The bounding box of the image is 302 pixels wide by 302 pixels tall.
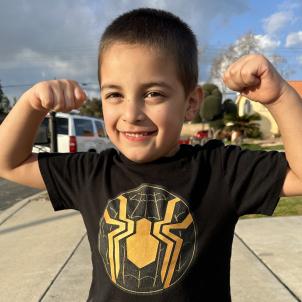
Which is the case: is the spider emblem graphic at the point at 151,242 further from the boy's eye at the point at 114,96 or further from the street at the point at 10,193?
the street at the point at 10,193

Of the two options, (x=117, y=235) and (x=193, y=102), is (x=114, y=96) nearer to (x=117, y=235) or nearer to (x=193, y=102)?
(x=193, y=102)

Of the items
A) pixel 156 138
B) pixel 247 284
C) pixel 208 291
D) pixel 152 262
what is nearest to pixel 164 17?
pixel 156 138

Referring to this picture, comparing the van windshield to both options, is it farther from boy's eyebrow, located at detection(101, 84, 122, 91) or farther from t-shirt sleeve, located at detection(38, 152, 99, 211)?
boy's eyebrow, located at detection(101, 84, 122, 91)

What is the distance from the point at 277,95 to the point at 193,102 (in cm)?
37

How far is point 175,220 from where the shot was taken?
156cm

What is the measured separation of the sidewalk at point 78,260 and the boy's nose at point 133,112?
221 centimetres

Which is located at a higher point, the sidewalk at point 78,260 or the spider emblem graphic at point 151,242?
the spider emblem graphic at point 151,242

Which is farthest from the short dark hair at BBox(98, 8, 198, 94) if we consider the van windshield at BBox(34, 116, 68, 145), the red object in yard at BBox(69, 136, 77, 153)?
the red object in yard at BBox(69, 136, 77, 153)

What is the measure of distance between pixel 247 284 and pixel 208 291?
204cm

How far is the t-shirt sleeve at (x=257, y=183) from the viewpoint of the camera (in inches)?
61.8

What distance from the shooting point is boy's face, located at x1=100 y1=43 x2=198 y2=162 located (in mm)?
1470

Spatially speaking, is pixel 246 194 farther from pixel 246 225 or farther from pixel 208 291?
pixel 246 225

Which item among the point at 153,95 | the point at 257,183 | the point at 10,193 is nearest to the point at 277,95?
the point at 257,183

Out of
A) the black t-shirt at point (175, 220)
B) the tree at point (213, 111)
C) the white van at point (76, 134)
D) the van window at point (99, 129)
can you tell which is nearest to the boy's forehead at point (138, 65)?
the black t-shirt at point (175, 220)
